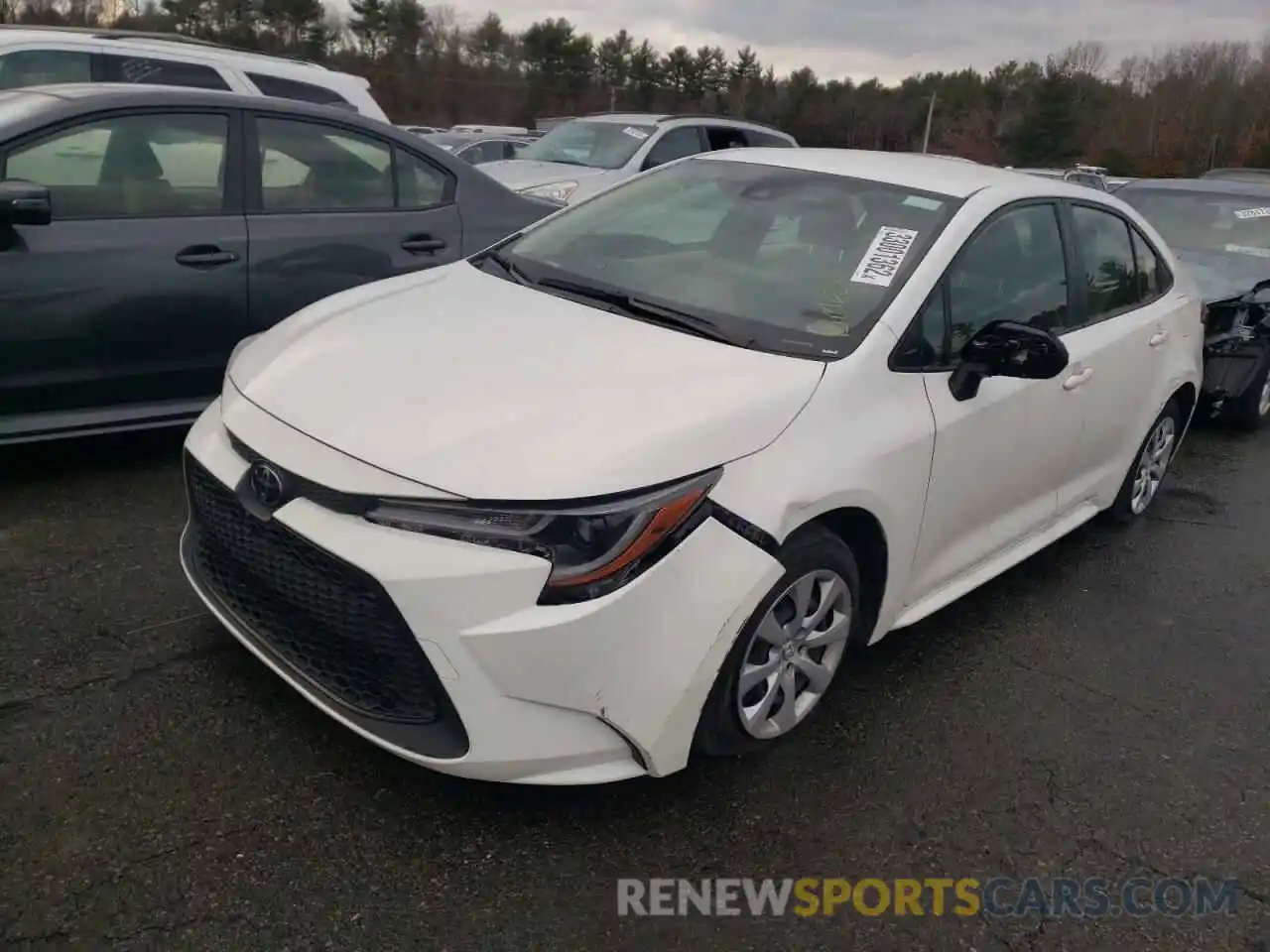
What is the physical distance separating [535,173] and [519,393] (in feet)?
26.9

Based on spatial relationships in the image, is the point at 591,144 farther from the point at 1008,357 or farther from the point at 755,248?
Result: the point at 1008,357

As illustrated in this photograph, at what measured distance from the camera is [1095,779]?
3.05 metres

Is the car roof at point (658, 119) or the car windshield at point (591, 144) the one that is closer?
the car windshield at point (591, 144)

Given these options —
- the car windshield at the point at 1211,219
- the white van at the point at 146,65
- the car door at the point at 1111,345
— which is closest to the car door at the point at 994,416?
the car door at the point at 1111,345

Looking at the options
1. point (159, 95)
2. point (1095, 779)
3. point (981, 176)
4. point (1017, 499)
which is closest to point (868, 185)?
point (981, 176)

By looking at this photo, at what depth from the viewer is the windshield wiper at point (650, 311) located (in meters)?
3.03

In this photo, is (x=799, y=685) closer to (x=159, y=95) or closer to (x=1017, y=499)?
(x=1017, y=499)

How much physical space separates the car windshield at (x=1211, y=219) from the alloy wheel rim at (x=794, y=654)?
6185mm

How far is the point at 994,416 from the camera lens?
3.37 m

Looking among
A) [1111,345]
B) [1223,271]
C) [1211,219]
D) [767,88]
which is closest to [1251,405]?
[1223,271]

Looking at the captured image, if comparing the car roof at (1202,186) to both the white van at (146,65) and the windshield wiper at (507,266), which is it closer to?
the white van at (146,65)

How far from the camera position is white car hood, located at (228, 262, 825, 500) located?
2.40 metres

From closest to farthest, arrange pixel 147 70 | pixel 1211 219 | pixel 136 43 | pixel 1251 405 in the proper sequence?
pixel 147 70
pixel 136 43
pixel 1251 405
pixel 1211 219

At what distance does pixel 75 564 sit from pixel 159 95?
6.50ft
